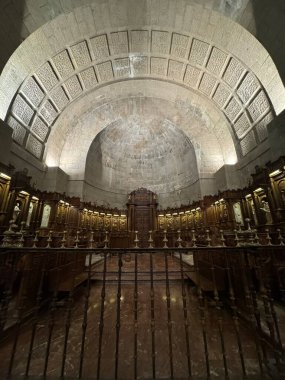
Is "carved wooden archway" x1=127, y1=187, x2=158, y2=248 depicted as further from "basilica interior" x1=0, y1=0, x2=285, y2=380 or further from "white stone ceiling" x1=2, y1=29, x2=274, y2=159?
"white stone ceiling" x1=2, y1=29, x2=274, y2=159

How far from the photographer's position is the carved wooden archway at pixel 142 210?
586 inches

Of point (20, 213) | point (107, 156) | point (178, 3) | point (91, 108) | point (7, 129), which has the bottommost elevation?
point (20, 213)

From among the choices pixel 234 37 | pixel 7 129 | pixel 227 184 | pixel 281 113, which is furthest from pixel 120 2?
pixel 227 184

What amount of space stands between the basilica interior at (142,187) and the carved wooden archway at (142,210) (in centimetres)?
11

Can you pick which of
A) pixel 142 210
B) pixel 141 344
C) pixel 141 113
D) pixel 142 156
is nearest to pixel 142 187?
pixel 142 210

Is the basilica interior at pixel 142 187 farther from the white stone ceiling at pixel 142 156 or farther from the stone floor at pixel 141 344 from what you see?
the white stone ceiling at pixel 142 156

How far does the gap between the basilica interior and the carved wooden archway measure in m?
0.11

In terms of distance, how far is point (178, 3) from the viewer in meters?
7.95

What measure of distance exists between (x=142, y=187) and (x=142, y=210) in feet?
7.89

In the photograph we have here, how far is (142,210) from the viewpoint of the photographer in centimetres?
1535

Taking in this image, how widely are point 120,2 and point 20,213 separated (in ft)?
37.7

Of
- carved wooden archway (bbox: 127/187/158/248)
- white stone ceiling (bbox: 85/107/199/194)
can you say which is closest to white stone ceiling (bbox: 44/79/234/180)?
white stone ceiling (bbox: 85/107/199/194)

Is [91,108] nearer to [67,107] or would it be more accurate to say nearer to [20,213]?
[67,107]

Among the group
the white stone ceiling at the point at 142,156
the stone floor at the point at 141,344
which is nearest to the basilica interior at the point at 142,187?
the stone floor at the point at 141,344
